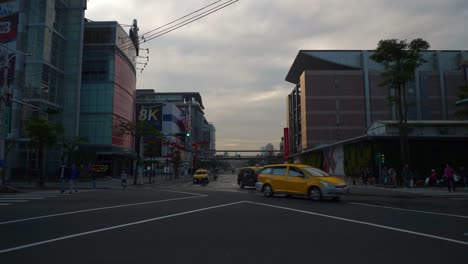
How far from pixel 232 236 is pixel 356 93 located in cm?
7403

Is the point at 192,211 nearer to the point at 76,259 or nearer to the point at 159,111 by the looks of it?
→ the point at 76,259

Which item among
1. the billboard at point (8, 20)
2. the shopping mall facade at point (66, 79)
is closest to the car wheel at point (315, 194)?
the shopping mall facade at point (66, 79)

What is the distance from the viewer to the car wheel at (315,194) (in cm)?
1544

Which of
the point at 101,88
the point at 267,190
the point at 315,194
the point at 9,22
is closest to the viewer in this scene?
the point at 315,194

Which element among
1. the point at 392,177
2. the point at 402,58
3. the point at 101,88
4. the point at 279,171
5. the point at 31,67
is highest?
the point at 31,67

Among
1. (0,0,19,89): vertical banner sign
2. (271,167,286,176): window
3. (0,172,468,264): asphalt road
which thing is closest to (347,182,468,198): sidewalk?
(271,167,286,176): window

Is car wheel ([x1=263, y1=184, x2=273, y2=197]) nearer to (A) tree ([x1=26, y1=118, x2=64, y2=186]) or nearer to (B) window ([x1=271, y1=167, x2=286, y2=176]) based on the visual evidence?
(B) window ([x1=271, y1=167, x2=286, y2=176])

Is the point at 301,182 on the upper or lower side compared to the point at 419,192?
upper

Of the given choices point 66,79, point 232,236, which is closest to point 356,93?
point 66,79

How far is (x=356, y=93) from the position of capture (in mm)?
76562

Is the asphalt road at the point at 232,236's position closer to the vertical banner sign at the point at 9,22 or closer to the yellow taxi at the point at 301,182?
the yellow taxi at the point at 301,182

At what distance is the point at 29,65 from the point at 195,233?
46585 mm

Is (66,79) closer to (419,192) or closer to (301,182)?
(301,182)

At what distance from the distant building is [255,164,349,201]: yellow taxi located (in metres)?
56.4
